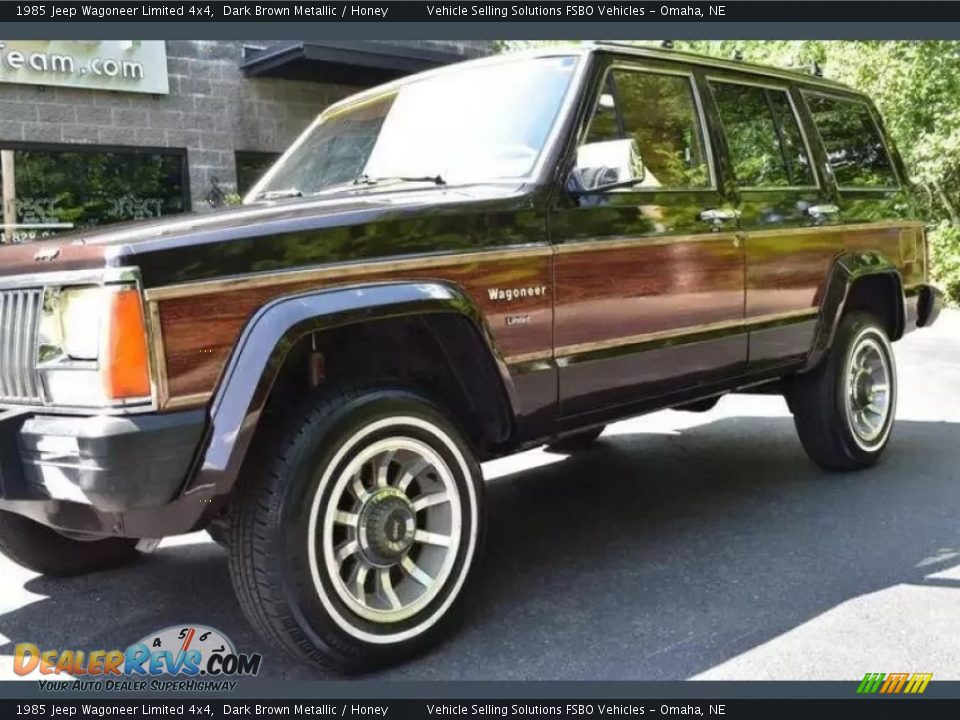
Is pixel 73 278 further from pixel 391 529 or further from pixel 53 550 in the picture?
pixel 53 550

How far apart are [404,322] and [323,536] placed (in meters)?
0.74

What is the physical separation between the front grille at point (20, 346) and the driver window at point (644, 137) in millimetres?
1939

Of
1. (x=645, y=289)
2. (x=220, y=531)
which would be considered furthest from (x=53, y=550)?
(x=645, y=289)

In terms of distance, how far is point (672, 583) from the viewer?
3641mm

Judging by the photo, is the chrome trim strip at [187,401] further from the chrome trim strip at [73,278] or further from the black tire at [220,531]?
the black tire at [220,531]

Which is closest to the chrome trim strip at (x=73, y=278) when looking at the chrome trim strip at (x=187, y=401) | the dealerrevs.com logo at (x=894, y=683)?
the chrome trim strip at (x=187, y=401)

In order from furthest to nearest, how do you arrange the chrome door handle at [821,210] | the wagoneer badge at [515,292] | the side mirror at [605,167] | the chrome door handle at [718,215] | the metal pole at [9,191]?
the metal pole at [9,191] → the chrome door handle at [821,210] → the chrome door handle at [718,215] → the side mirror at [605,167] → the wagoneer badge at [515,292]

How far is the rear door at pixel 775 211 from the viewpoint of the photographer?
14.6 feet

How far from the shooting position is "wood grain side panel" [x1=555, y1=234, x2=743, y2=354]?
11.7 feet

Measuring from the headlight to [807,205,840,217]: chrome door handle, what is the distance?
3553mm

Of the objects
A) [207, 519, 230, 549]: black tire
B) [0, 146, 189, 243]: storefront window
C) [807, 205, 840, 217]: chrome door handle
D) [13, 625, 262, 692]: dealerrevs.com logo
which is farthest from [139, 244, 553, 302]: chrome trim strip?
[0, 146, 189, 243]: storefront window

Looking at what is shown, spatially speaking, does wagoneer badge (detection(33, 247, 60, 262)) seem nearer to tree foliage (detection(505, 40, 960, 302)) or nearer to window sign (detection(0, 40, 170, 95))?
window sign (detection(0, 40, 170, 95))

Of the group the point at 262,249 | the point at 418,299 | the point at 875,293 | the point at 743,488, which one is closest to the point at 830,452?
the point at 743,488

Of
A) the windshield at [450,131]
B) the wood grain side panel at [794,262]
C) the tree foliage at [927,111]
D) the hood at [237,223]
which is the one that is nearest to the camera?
the hood at [237,223]
